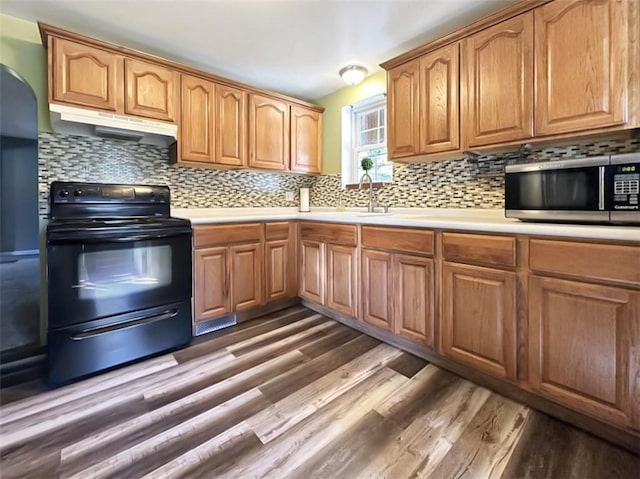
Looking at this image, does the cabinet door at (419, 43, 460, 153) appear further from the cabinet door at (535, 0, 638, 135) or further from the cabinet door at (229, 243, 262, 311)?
the cabinet door at (229, 243, 262, 311)

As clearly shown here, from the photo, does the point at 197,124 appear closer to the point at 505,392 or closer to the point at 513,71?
the point at 513,71

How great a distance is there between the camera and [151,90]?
2.32m

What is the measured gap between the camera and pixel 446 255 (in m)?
1.82

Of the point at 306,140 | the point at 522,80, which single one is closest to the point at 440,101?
the point at 522,80

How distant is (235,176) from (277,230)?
0.82 m

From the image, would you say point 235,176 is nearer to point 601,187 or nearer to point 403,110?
point 403,110

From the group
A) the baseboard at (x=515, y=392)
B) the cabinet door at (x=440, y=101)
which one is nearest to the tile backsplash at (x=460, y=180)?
→ the cabinet door at (x=440, y=101)

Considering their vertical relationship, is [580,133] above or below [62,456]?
above

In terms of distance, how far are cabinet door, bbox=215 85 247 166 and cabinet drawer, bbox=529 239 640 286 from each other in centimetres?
239

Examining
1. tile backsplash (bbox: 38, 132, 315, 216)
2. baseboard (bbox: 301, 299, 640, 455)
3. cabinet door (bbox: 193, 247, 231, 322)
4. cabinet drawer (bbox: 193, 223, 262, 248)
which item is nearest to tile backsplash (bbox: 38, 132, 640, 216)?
tile backsplash (bbox: 38, 132, 315, 216)

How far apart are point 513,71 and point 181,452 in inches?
101

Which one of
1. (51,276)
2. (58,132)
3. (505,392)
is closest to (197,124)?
(58,132)

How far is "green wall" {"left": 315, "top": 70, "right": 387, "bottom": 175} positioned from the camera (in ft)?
10.2

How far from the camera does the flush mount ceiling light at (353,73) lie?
2.73 metres
